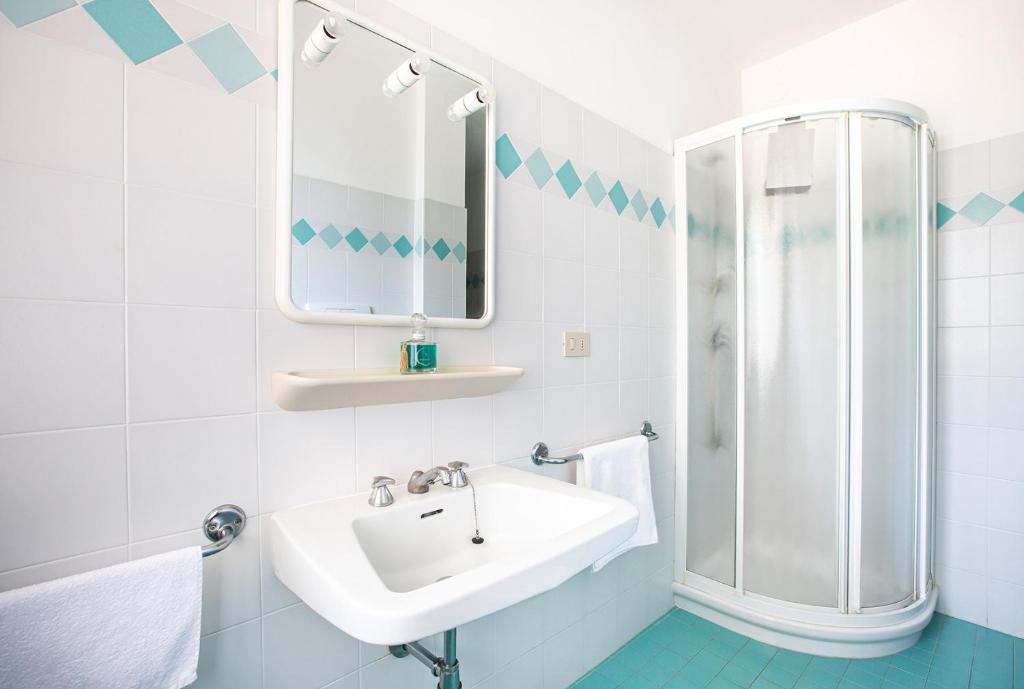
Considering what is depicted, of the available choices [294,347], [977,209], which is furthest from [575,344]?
[977,209]

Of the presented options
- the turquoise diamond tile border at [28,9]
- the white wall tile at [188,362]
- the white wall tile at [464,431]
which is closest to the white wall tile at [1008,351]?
the white wall tile at [464,431]

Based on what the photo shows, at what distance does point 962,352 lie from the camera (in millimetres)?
1978

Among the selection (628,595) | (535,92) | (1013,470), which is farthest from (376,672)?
(1013,470)

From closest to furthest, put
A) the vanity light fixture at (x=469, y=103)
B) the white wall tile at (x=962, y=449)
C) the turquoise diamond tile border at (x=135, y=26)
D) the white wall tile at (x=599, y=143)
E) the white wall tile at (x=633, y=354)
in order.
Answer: the turquoise diamond tile border at (x=135, y=26) → the vanity light fixture at (x=469, y=103) → the white wall tile at (x=599, y=143) → the white wall tile at (x=633, y=354) → the white wall tile at (x=962, y=449)

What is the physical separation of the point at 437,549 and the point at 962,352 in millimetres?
2162

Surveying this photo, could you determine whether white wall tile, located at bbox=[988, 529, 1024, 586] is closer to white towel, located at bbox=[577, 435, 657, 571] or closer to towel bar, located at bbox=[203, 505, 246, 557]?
white towel, located at bbox=[577, 435, 657, 571]

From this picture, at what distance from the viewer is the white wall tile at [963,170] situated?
6.38ft

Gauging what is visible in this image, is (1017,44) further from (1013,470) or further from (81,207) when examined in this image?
(81,207)

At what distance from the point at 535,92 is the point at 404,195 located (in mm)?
615

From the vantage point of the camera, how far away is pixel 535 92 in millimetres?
1540

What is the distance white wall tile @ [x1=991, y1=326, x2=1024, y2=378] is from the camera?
1.87 metres

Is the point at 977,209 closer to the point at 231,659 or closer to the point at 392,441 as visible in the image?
the point at 392,441

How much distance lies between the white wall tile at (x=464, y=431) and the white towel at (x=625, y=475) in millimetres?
353

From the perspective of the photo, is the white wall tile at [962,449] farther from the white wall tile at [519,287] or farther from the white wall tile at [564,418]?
the white wall tile at [519,287]
